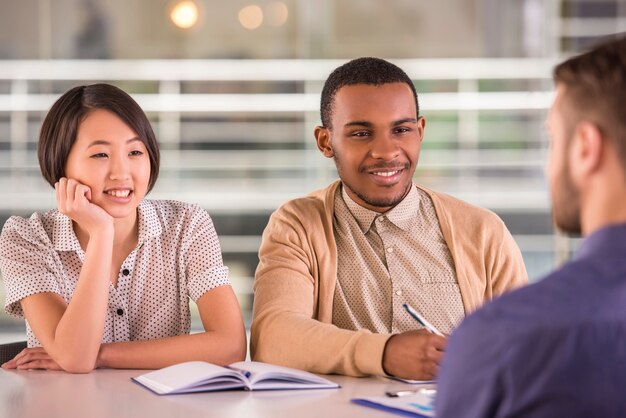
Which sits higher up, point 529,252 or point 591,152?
point 591,152

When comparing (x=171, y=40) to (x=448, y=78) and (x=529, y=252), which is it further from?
(x=529, y=252)

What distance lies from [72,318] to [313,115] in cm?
360

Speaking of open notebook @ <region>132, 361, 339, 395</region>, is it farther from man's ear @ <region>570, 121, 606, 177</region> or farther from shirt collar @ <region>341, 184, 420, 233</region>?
man's ear @ <region>570, 121, 606, 177</region>

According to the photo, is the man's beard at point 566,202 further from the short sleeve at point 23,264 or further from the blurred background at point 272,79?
the blurred background at point 272,79

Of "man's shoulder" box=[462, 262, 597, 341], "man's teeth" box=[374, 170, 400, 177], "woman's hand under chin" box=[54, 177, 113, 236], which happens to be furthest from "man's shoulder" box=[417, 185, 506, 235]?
"man's shoulder" box=[462, 262, 597, 341]

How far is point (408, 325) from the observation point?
211 centimetres

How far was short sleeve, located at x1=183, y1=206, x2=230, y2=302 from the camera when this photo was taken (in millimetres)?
2082

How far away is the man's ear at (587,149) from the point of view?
2.93 feet

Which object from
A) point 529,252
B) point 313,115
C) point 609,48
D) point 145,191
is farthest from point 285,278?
point 529,252

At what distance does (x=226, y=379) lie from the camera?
1.60m

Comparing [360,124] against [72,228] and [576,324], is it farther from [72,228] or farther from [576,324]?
[576,324]

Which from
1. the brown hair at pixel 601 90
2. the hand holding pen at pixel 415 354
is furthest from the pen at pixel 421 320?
the brown hair at pixel 601 90

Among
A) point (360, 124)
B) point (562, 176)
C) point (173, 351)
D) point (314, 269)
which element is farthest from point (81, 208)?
point (562, 176)

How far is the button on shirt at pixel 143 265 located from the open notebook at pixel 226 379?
39 cm
